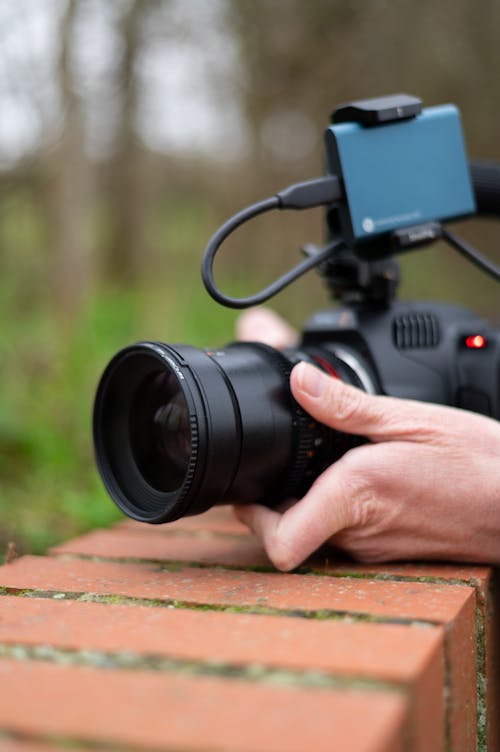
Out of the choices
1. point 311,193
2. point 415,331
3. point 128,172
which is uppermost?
point 128,172

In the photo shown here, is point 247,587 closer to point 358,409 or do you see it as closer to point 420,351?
point 358,409

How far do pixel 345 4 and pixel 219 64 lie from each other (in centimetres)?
72

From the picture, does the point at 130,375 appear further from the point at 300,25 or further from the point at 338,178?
the point at 300,25

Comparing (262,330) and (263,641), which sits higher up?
(262,330)

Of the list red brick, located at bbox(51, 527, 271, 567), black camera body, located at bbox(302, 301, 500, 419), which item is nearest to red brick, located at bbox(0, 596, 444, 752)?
red brick, located at bbox(51, 527, 271, 567)

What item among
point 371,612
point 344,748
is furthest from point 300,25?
point 344,748

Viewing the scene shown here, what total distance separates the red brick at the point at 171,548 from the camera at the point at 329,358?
12 cm

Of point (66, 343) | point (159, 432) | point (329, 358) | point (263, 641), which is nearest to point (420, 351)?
point (329, 358)

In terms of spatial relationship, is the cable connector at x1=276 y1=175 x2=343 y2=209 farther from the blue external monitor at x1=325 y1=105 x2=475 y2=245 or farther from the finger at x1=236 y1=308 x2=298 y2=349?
the finger at x1=236 y1=308 x2=298 y2=349

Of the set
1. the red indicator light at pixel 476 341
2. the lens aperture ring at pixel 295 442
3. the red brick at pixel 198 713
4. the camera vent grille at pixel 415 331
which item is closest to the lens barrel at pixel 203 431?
the lens aperture ring at pixel 295 442

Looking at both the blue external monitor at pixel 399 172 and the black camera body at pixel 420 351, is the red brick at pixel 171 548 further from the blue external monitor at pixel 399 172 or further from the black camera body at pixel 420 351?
the blue external monitor at pixel 399 172

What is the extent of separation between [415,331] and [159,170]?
6.19 m

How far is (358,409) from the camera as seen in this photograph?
128 centimetres

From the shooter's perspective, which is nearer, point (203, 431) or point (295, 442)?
point (203, 431)
